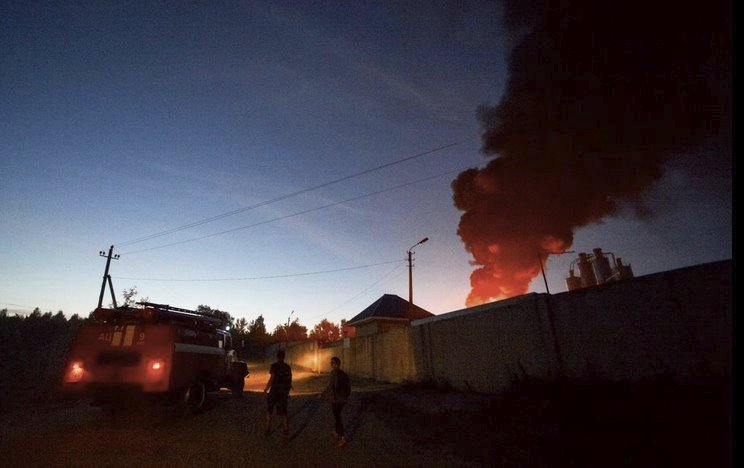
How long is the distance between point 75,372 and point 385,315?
2820 cm

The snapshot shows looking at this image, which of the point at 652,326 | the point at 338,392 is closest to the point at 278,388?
the point at 338,392

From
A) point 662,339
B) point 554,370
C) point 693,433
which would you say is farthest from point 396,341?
point 693,433

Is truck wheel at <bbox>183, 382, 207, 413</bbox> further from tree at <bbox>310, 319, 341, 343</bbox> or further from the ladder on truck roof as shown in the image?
tree at <bbox>310, 319, 341, 343</bbox>

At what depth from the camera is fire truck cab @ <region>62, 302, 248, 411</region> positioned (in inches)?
301

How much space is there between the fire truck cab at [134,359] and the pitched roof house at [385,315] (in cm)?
2528

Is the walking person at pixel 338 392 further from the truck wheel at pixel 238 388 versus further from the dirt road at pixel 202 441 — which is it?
the truck wheel at pixel 238 388

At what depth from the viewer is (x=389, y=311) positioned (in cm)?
3519

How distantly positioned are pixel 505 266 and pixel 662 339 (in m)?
15.7

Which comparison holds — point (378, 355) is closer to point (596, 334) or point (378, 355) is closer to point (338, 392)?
point (338, 392)

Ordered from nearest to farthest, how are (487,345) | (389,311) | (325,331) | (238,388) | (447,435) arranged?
1. (447,435)
2. (487,345)
3. (238,388)
4. (389,311)
5. (325,331)

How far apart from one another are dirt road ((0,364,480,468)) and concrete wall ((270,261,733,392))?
13.1 feet

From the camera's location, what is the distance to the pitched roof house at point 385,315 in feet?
112

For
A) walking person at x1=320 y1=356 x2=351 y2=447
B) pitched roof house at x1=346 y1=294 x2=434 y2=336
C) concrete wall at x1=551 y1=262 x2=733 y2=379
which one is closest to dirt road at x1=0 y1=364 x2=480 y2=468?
walking person at x1=320 y1=356 x2=351 y2=447

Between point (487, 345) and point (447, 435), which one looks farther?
point (487, 345)
